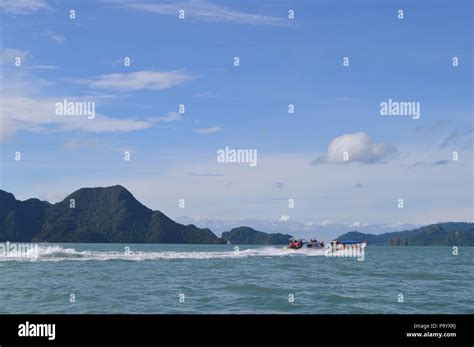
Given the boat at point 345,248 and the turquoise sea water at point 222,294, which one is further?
the boat at point 345,248

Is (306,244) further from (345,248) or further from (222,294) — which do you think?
(222,294)

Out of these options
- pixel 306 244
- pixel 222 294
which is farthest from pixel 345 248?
pixel 222 294

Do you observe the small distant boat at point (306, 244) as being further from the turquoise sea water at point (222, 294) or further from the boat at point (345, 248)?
the turquoise sea water at point (222, 294)

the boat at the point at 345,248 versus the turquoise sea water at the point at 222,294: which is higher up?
the turquoise sea water at the point at 222,294

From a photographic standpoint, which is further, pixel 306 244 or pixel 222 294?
pixel 306 244

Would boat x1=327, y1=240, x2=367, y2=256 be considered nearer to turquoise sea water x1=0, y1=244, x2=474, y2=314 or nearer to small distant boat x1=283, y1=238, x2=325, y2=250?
small distant boat x1=283, y1=238, x2=325, y2=250

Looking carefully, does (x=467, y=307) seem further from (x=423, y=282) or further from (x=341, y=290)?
(x=423, y=282)

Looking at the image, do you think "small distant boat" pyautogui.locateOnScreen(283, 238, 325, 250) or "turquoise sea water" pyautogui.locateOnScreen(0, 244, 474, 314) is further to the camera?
"small distant boat" pyautogui.locateOnScreen(283, 238, 325, 250)

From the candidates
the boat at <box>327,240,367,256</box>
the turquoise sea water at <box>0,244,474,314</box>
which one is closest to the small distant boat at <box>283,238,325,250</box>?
the boat at <box>327,240,367,256</box>

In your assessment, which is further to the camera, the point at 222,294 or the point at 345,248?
the point at 345,248

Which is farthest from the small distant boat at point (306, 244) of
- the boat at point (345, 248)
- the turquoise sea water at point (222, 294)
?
the turquoise sea water at point (222, 294)
